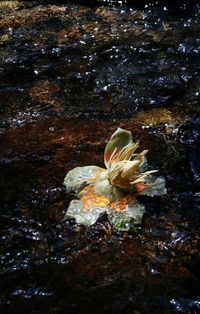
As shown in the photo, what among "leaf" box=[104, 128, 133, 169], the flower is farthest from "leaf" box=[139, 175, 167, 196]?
"leaf" box=[104, 128, 133, 169]

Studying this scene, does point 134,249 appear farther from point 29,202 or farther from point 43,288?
point 29,202

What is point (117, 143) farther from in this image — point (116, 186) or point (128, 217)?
point (128, 217)

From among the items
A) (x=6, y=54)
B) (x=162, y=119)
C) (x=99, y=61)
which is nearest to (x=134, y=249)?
(x=162, y=119)

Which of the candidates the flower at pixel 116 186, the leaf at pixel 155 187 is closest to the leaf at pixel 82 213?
the flower at pixel 116 186

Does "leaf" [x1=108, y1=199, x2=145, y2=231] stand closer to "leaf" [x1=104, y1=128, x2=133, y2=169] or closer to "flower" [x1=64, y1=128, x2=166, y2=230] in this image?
"flower" [x1=64, y1=128, x2=166, y2=230]

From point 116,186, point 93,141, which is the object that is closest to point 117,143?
point 116,186

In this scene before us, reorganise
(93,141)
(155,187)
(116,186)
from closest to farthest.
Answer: (116,186) < (155,187) < (93,141)
